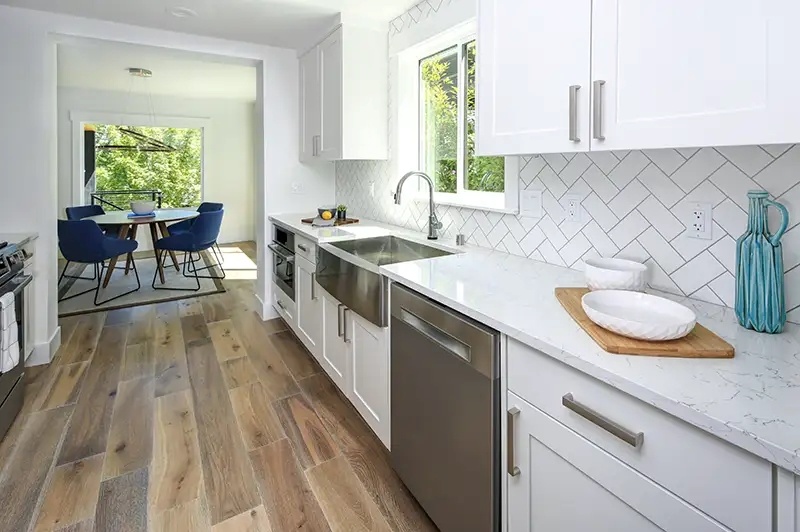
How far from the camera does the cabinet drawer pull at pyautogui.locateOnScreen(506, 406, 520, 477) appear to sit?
1.17 m

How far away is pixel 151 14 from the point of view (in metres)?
3.01

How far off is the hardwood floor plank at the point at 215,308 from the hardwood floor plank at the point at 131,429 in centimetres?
122

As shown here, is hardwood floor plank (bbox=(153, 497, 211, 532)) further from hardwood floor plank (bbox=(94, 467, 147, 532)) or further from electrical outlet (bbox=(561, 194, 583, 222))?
electrical outlet (bbox=(561, 194, 583, 222))

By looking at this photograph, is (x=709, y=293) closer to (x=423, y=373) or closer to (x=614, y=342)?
(x=614, y=342)

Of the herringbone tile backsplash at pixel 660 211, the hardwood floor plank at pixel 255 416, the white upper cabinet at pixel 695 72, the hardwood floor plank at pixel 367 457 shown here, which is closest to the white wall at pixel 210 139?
the hardwood floor plank at pixel 255 416

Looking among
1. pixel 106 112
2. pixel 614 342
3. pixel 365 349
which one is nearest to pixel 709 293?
pixel 614 342

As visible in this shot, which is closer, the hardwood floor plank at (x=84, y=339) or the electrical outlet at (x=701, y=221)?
the electrical outlet at (x=701, y=221)

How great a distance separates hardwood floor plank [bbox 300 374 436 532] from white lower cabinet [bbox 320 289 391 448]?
95 mm

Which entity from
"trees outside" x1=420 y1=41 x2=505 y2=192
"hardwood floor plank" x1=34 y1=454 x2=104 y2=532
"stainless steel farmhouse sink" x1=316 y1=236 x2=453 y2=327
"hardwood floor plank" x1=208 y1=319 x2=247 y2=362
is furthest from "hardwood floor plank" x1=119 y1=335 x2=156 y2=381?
"trees outside" x1=420 y1=41 x2=505 y2=192

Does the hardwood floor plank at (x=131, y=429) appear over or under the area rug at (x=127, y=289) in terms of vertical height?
under

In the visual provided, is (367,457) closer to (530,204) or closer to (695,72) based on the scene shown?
(530,204)

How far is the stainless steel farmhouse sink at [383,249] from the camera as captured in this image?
259 centimetres

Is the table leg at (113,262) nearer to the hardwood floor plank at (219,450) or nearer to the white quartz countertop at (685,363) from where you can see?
the hardwood floor plank at (219,450)

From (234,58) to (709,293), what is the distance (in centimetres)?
370
